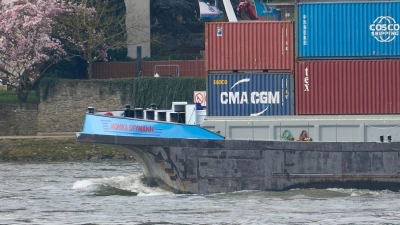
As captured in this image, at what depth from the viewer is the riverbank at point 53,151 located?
44.2m

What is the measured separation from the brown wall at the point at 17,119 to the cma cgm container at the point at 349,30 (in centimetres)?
2501

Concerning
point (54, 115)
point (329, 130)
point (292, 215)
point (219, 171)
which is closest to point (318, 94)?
point (329, 130)

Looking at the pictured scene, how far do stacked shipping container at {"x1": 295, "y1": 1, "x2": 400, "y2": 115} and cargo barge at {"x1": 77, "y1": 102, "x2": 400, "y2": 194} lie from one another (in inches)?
18.0

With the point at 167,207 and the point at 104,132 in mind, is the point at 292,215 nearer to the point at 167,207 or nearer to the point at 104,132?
the point at 167,207

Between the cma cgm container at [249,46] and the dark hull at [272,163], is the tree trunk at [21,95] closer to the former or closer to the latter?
the cma cgm container at [249,46]

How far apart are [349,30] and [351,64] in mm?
959

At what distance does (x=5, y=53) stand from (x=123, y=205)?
27424 millimetres

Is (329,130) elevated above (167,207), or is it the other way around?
(329,130)

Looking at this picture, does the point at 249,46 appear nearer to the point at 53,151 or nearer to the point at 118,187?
the point at 118,187

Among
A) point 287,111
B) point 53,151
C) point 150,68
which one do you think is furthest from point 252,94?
point 150,68

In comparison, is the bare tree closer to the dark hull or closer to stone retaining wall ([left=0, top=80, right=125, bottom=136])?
stone retaining wall ([left=0, top=80, right=125, bottom=136])

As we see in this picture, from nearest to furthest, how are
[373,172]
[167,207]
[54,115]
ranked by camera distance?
[167,207], [373,172], [54,115]

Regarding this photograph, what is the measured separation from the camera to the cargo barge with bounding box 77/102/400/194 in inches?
1096

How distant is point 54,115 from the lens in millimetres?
51031
